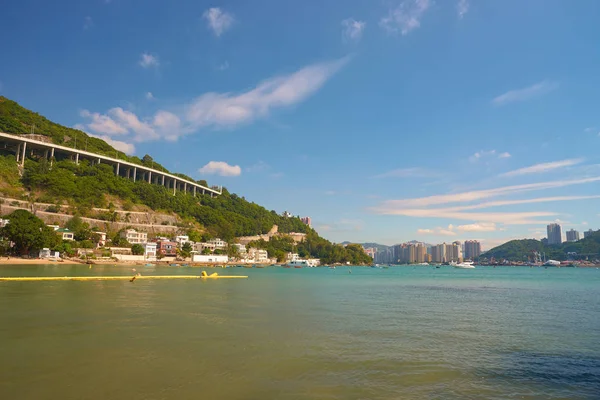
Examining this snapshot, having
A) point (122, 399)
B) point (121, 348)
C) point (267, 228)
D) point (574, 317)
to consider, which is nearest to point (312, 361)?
point (122, 399)

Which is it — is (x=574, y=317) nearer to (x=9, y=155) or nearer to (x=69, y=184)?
(x=69, y=184)

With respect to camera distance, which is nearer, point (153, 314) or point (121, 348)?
point (121, 348)

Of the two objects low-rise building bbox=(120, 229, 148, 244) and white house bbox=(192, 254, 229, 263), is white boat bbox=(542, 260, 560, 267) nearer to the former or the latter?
white house bbox=(192, 254, 229, 263)

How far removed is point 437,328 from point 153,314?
14.3 m

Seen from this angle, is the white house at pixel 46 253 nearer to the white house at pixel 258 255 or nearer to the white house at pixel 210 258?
the white house at pixel 210 258

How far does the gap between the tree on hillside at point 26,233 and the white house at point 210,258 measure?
43893 mm

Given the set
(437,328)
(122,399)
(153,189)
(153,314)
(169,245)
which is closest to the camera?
(122,399)

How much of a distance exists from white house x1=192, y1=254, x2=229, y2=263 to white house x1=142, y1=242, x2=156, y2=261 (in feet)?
46.3

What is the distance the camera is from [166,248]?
10862 cm

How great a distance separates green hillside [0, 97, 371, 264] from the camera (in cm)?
9650

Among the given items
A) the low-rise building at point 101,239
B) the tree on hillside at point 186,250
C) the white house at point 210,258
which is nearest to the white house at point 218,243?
the white house at point 210,258

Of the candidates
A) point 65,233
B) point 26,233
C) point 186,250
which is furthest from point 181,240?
point 26,233

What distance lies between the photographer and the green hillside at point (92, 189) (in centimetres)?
9650

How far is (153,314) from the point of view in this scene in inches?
781
